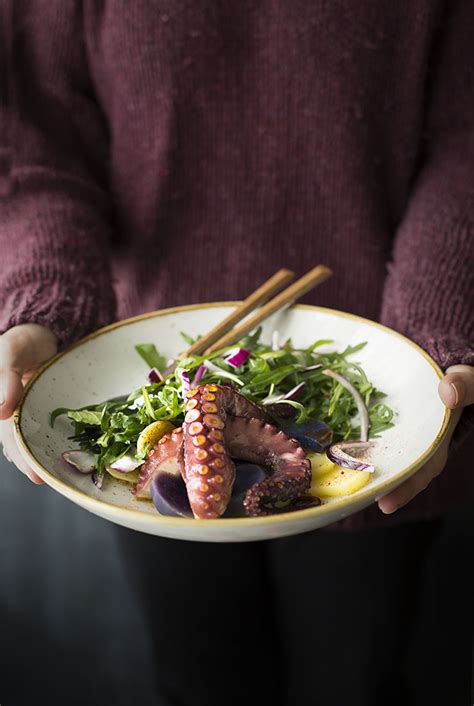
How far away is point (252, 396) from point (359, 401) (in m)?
0.14

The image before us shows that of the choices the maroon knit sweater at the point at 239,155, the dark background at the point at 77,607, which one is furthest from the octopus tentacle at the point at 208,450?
the dark background at the point at 77,607

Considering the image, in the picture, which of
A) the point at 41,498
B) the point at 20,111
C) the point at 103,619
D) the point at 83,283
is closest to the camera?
the point at 83,283

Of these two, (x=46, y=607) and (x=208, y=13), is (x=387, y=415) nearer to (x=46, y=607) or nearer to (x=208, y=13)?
(x=208, y=13)

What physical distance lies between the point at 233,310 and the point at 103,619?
3.86 ft

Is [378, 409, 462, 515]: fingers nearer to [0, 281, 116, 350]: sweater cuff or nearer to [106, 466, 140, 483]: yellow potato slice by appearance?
[106, 466, 140, 483]: yellow potato slice

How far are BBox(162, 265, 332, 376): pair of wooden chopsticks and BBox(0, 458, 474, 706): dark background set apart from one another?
58 cm

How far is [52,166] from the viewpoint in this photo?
4.27 feet

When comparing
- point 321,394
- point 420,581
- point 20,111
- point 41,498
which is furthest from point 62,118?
point 41,498

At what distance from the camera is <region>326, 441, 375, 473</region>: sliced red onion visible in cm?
85

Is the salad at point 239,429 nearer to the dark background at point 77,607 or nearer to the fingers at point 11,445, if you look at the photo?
the fingers at point 11,445

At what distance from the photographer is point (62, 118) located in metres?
1.33

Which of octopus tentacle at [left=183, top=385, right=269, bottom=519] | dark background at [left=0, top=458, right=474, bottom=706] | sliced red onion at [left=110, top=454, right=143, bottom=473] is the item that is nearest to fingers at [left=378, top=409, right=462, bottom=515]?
octopus tentacle at [left=183, top=385, right=269, bottom=519]

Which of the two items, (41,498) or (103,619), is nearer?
(103,619)

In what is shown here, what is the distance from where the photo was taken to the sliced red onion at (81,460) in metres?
0.88
